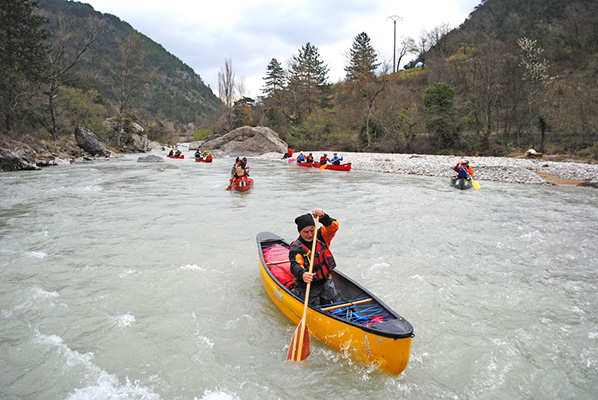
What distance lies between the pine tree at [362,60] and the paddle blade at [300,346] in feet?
96.2

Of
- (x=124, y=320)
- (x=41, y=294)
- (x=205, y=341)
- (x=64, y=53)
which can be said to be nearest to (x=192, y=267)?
(x=124, y=320)

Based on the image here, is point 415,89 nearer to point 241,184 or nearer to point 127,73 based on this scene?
point 241,184

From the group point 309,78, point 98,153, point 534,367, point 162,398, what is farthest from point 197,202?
point 309,78

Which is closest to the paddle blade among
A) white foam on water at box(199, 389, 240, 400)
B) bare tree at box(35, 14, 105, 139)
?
white foam on water at box(199, 389, 240, 400)

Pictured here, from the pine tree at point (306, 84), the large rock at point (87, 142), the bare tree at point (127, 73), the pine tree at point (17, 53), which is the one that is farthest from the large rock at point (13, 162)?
the pine tree at point (306, 84)

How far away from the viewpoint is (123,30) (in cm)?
13475

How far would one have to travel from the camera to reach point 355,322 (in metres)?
3.39

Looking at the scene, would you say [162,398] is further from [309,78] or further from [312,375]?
[309,78]

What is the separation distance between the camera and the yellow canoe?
2.95 m

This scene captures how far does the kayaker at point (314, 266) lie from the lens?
12.9 feet

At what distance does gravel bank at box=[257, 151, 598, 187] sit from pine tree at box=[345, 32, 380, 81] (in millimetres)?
11329

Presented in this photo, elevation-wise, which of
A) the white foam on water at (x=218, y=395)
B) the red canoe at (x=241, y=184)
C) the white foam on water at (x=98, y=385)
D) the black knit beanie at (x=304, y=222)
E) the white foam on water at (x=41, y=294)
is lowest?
the white foam on water at (x=218, y=395)

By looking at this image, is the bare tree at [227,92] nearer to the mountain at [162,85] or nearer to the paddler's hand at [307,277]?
the mountain at [162,85]

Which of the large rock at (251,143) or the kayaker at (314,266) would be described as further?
the large rock at (251,143)
